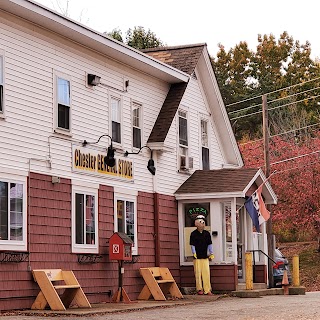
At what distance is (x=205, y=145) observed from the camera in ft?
105

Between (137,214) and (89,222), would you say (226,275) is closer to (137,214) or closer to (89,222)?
(137,214)

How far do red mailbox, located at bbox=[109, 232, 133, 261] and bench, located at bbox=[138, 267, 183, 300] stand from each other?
1617 millimetres

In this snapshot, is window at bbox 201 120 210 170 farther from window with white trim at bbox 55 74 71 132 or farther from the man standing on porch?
window with white trim at bbox 55 74 71 132

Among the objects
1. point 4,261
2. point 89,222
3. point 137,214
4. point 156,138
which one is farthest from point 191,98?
point 4,261

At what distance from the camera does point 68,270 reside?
22797mm

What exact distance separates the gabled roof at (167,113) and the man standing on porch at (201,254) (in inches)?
106

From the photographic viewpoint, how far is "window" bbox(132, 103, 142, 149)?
27123mm

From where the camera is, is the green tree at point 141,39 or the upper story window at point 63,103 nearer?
the upper story window at point 63,103

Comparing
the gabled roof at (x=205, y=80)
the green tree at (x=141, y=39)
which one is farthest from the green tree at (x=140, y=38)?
the gabled roof at (x=205, y=80)

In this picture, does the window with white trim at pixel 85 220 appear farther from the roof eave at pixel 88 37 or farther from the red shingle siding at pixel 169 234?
the red shingle siding at pixel 169 234

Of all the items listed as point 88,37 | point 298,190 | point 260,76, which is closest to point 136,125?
point 88,37

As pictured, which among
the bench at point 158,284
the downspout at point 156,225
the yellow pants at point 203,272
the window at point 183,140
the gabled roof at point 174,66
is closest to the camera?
the bench at point 158,284

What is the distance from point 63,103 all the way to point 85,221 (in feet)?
9.89

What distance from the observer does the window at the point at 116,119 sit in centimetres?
2598
